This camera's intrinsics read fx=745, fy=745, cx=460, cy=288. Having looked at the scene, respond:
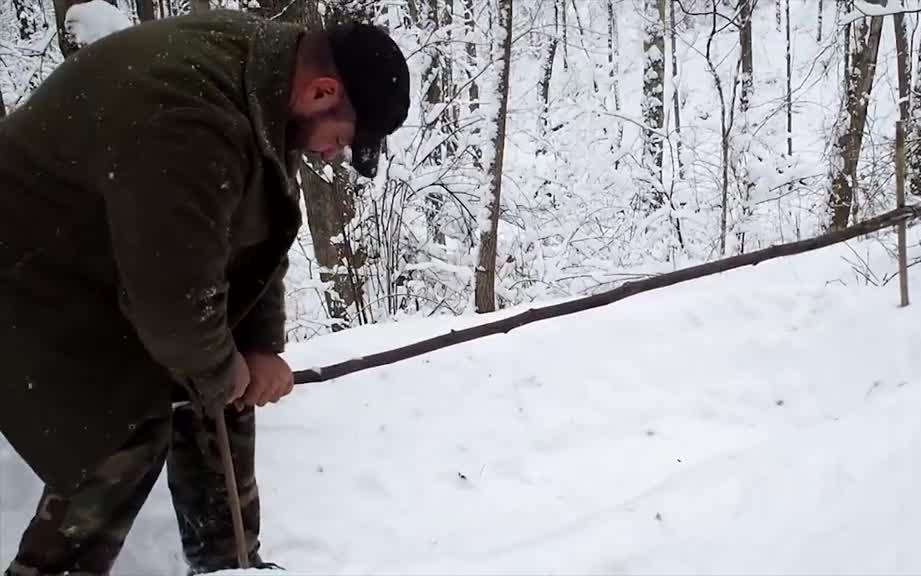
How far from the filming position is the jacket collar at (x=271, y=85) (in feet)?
5.39

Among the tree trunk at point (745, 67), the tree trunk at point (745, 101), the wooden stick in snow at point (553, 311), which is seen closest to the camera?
the wooden stick in snow at point (553, 311)

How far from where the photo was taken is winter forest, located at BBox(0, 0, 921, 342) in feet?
20.6

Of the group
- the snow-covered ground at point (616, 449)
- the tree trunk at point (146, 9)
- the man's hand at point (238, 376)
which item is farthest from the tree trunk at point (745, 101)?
the man's hand at point (238, 376)

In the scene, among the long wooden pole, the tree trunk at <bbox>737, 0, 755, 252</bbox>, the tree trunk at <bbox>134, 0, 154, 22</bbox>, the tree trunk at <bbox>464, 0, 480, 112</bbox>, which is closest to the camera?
the long wooden pole

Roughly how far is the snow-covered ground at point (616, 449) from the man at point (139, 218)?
838 mm

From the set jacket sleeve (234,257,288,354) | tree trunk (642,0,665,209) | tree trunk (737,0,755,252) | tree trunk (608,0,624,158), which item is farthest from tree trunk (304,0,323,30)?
tree trunk (608,0,624,158)

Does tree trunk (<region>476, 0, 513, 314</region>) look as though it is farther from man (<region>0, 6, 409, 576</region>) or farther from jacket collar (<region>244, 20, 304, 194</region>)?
jacket collar (<region>244, 20, 304, 194</region>)

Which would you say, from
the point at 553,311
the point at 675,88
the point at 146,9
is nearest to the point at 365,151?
the point at 553,311

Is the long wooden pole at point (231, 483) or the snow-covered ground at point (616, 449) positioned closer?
the long wooden pole at point (231, 483)

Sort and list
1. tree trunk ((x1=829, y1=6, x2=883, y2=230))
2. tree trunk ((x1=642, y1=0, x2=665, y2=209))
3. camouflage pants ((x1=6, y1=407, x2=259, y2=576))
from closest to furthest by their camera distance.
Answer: camouflage pants ((x1=6, y1=407, x2=259, y2=576)) < tree trunk ((x1=829, y1=6, x2=883, y2=230)) < tree trunk ((x1=642, y1=0, x2=665, y2=209))

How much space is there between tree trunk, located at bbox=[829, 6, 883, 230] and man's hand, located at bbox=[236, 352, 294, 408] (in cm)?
722

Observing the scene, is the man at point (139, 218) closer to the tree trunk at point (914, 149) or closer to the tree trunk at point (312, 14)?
the tree trunk at point (312, 14)

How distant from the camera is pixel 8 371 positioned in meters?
1.72

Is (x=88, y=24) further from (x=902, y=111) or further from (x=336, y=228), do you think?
(x=902, y=111)
